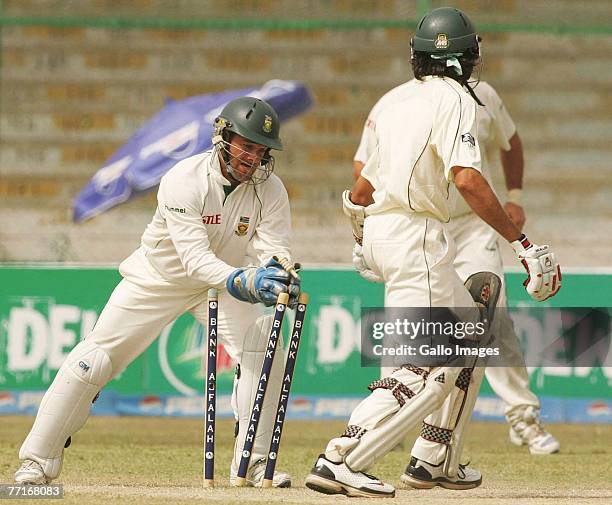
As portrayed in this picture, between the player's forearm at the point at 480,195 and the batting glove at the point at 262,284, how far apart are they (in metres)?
0.74

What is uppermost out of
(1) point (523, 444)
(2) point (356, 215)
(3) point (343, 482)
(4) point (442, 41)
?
(4) point (442, 41)

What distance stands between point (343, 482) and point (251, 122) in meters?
1.45

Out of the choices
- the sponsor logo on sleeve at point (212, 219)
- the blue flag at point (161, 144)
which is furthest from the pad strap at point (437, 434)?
the blue flag at point (161, 144)

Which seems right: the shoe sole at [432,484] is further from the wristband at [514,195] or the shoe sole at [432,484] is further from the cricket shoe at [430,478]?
the wristband at [514,195]

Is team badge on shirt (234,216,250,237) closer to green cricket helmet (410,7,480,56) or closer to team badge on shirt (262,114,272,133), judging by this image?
team badge on shirt (262,114,272,133)

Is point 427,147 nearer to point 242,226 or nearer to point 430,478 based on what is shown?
point 242,226

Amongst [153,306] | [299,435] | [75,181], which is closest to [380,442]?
[153,306]

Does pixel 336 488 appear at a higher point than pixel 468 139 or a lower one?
lower

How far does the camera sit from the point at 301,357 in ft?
28.5

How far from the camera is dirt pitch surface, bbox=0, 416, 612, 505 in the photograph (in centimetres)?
513

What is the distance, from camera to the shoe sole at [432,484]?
5.54 metres

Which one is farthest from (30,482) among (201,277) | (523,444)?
(523,444)

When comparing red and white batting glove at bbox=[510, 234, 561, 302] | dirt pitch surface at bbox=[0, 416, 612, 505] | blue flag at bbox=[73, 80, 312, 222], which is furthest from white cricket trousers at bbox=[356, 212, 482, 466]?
blue flag at bbox=[73, 80, 312, 222]

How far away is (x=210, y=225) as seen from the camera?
217 inches
